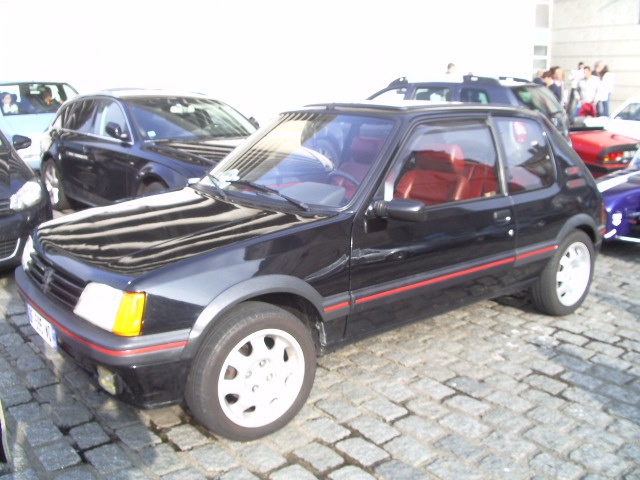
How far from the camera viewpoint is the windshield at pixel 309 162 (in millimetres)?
3926

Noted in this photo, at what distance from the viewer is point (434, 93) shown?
9922mm

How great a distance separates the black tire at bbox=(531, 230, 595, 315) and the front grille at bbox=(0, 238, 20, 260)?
419 centimetres

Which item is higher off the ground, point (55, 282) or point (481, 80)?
point (481, 80)

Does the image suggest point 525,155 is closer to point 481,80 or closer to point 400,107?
point 400,107

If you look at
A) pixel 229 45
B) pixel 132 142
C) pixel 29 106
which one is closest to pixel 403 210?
pixel 132 142

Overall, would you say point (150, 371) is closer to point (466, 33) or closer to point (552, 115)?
point (552, 115)

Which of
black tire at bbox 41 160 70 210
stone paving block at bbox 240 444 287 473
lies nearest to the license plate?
stone paving block at bbox 240 444 287 473

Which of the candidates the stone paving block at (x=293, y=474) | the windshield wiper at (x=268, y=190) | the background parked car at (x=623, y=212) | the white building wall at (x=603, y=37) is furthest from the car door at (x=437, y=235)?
the white building wall at (x=603, y=37)

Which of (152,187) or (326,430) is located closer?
(326,430)

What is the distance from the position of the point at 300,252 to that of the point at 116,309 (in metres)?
0.98

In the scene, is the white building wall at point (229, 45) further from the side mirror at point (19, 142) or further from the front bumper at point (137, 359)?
the front bumper at point (137, 359)

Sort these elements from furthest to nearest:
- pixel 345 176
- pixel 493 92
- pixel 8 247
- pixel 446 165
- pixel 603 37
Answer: pixel 603 37 < pixel 493 92 < pixel 8 247 < pixel 446 165 < pixel 345 176

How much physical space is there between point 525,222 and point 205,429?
2603 mm

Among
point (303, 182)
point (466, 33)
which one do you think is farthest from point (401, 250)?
point (466, 33)
